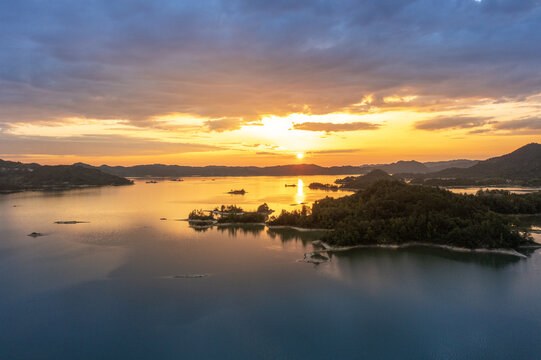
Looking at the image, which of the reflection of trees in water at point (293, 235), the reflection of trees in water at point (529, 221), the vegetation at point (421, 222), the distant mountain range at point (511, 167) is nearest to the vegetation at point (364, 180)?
the distant mountain range at point (511, 167)

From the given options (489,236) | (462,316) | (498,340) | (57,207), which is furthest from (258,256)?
(57,207)

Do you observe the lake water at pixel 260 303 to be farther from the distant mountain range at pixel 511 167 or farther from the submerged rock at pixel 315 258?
the distant mountain range at pixel 511 167

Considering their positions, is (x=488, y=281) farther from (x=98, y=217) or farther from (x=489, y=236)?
(x=98, y=217)

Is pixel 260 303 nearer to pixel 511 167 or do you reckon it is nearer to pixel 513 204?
pixel 513 204

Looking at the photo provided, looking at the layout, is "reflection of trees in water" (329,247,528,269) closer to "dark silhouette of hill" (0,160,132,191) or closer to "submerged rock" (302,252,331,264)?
"submerged rock" (302,252,331,264)

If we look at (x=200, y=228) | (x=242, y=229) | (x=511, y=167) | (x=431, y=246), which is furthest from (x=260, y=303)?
(x=511, y=167)

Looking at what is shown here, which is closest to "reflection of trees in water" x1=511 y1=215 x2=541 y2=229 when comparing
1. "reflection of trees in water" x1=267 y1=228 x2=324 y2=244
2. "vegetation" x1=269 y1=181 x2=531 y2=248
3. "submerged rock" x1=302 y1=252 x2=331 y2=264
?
"vegetation" x1=269 y1=181 x2=531 y2=248
